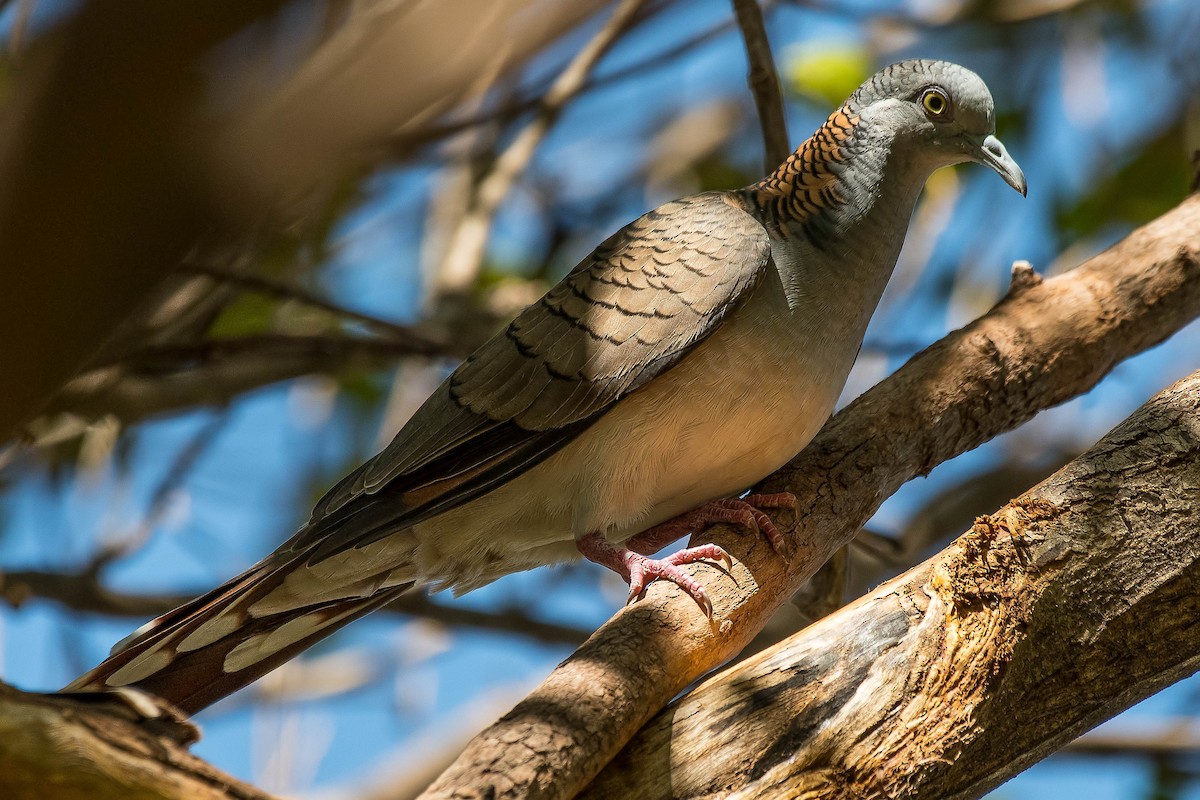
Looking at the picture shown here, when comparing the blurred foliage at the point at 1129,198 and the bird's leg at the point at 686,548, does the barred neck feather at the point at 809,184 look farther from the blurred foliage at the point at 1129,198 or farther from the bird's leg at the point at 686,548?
the blurred foliage at the point at 1129,198

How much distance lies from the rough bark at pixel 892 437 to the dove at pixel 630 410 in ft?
0.51

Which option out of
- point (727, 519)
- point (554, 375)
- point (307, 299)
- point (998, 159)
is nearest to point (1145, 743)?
point (727, 519)

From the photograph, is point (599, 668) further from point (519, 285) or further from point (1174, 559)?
point (519, 285)

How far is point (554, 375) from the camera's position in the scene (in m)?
3.70

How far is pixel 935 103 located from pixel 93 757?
330 centimetres

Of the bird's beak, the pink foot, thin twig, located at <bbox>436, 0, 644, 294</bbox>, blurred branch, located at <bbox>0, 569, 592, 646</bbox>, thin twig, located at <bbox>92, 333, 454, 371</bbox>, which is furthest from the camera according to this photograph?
thin twig, located at <bbox>436, 0, 644, 294</bbox>

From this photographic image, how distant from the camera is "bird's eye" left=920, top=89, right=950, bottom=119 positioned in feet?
13.1

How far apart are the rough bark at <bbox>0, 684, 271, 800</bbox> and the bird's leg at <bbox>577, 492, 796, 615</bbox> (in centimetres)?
149

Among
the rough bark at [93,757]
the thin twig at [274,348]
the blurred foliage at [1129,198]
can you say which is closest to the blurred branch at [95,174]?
the rough bark at [93,757]

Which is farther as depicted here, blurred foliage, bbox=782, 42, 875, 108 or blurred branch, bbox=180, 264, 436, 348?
blurred foliage, bbox=782, 42, 875, 108

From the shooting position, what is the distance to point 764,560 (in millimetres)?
3498

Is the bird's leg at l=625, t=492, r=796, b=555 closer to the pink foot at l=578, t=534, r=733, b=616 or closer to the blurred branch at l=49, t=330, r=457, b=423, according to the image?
the pink foot at l=578, t=534, r=733, b=616

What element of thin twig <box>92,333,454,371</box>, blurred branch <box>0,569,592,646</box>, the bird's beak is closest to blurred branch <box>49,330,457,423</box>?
thin twig <box>92,333,454,371</box>

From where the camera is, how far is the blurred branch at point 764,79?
13.9 feet
